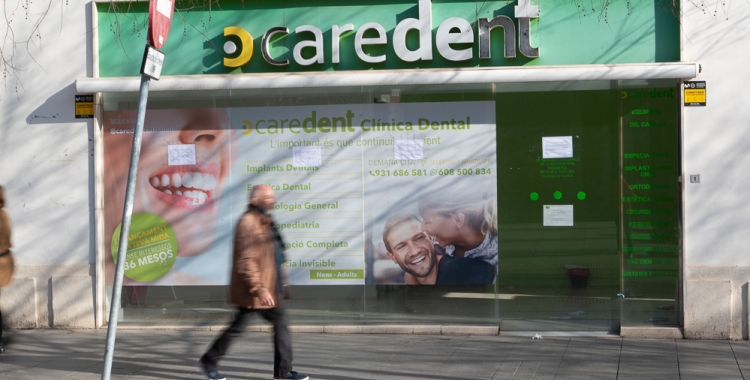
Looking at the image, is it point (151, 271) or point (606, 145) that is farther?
point (151, 271)

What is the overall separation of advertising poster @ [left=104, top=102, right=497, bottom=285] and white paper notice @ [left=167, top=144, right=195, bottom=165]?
1 cm

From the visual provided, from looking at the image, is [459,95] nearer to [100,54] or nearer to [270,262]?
[270,262]

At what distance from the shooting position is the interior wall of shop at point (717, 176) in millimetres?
8664

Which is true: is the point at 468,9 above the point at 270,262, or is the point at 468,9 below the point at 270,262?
above

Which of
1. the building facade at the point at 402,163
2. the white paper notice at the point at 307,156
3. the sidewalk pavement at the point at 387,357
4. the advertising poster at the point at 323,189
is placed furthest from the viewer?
the white paper notice at the point at 307,156

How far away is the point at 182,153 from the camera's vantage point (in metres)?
9.60

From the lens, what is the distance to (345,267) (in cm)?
941

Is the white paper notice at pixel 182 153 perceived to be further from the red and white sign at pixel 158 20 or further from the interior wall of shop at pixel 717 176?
the interior wall of shop at pixel 717 176

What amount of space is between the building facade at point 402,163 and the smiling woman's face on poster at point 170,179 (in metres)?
0.02

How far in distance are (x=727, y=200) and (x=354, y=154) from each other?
4.17 metres

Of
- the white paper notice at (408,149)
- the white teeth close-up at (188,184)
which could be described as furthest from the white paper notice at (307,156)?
the white teeth close-up at (188,184)

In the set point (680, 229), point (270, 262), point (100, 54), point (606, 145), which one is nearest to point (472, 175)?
point (606, 145)

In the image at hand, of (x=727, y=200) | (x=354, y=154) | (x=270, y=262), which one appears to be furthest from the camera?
(x=354, y=154)

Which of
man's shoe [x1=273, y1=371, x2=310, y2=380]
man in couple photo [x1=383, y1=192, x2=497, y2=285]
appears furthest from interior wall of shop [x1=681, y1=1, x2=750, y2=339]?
man's shoe [x1=273, y1=371, x2=310, y2=380]
